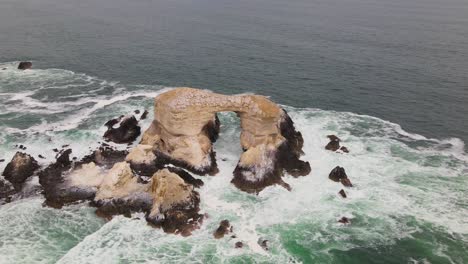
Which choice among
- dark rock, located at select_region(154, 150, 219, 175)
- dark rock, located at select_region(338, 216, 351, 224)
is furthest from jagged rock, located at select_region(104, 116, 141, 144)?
dark rock, located at select_region(338, 216, 351, 224)

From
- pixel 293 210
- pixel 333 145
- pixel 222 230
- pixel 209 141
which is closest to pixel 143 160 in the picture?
pixel 209 141

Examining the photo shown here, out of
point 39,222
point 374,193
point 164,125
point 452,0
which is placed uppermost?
point 452,0

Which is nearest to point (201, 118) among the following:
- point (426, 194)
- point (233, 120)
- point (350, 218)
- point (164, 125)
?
point (164, 125)

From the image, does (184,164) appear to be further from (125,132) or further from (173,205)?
(125,132)

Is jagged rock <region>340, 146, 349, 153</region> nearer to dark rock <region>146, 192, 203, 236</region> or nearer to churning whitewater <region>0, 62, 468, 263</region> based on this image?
churning whitewater <region>0, 62, 468, 263</region>

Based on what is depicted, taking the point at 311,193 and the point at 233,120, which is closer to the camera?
the point at 311,193

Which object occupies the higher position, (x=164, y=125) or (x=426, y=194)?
(x=164, y=125)

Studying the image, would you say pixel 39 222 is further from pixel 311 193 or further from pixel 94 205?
pixel 311 193
